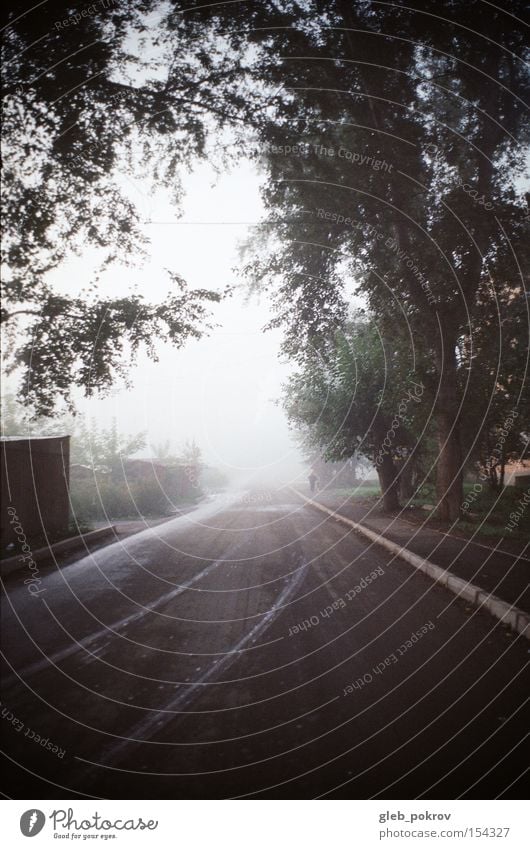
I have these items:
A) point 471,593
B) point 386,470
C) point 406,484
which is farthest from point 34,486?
point 406,484

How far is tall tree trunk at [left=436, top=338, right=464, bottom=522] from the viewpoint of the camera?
12.6 meters

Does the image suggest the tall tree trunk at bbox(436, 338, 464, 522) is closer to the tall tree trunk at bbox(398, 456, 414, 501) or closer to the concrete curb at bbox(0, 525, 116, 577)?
the tall tree trunk at bbox(398, 456, 414, 501)

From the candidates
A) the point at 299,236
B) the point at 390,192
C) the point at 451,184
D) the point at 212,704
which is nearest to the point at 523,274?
the point at 451,184

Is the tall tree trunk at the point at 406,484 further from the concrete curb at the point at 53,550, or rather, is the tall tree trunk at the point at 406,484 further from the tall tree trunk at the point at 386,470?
the concrete curb at the point at 53,550

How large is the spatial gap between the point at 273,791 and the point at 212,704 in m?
1.17

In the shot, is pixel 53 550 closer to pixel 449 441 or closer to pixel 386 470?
pixel 449 441

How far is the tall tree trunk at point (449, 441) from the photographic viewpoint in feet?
41.4

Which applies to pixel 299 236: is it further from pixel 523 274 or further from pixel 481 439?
pixel 481 439

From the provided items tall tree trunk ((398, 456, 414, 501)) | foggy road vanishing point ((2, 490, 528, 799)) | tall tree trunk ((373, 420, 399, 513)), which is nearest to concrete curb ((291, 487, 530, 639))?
foggy road vanishing point ((2, 490, 528, 799))

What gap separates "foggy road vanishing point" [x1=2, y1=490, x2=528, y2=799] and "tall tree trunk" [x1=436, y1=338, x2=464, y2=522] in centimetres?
598

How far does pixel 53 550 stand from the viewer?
38.2 ft

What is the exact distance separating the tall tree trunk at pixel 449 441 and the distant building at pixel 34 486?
12900 mm

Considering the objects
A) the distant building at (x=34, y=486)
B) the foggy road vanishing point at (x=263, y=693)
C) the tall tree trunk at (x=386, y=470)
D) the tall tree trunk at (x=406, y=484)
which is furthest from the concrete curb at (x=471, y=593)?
the tall tree trunk at (x=406, y=484)

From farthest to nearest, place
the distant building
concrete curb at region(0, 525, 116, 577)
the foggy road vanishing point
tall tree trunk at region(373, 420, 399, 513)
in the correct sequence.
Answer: tall tree trunk at region(373, 420, 399, 513)
the distant building
concrete curb at region(0, 525, 116, 577)
the foggy road vanishing point
